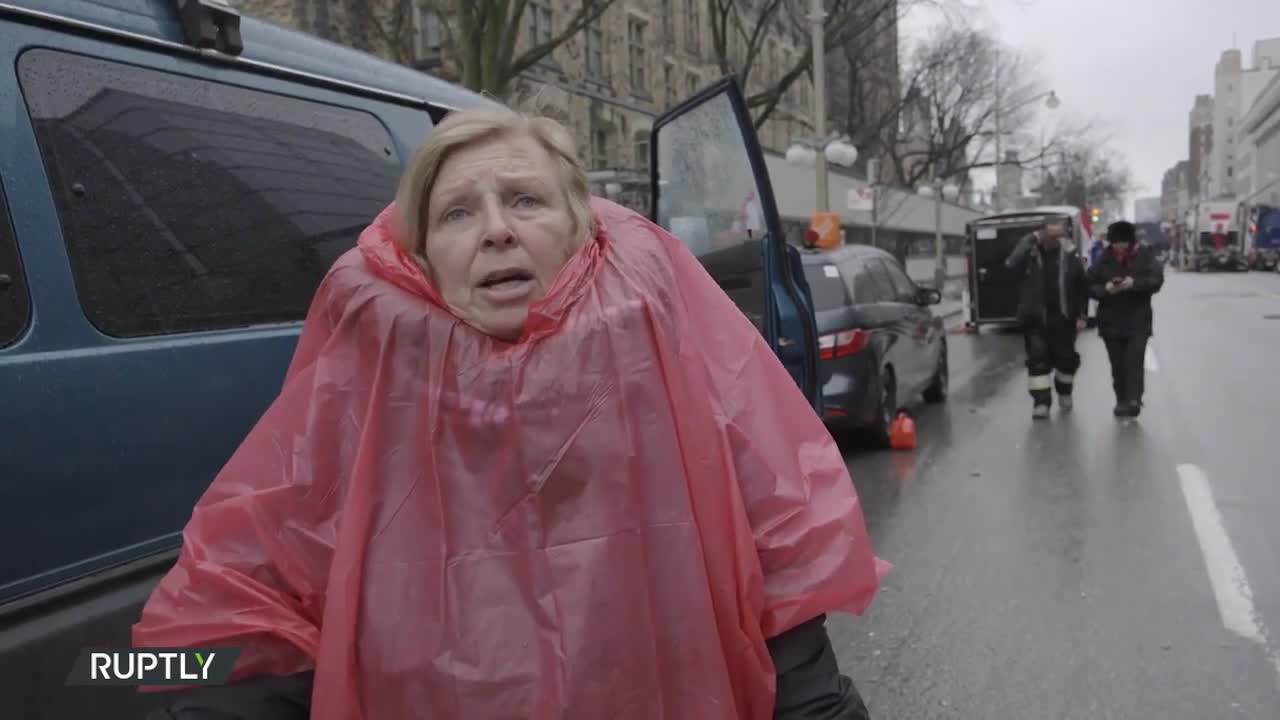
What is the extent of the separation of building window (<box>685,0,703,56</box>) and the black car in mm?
28838

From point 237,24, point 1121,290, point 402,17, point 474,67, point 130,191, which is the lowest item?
point 1121,290

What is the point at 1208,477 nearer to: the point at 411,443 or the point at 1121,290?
the point at 1121,290

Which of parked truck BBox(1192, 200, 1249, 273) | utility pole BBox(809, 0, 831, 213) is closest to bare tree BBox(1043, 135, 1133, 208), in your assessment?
parked truck BBox(1192, 200, 1249, 273)

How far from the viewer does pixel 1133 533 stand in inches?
227

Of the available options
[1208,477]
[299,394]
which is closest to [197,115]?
[299,394]

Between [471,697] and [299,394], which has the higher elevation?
[299,394]

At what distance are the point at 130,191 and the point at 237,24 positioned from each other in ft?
1.97

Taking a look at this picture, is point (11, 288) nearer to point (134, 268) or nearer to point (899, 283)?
point (134, 268)

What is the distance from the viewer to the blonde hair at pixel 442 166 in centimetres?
172

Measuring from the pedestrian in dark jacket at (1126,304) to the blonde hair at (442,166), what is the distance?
852 centimetres

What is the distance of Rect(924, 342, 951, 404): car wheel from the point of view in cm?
1130

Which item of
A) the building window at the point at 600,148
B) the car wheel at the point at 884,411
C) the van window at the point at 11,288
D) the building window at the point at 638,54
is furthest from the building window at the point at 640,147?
the van window at the point at 11,288

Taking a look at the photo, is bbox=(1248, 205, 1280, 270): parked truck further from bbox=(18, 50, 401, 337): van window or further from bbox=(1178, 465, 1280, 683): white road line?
bbox=(18, 50, 401, 337): van window

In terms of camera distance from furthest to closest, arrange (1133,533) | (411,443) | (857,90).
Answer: (857,90) < (1133,533) < (411,443)
